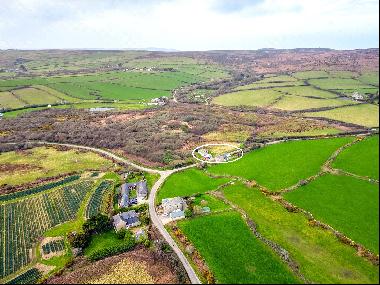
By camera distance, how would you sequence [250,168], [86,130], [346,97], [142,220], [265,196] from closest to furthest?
1. [142,220]
2. [265,196]
3. [250,168]
4. [86,130]
5. [346,97]

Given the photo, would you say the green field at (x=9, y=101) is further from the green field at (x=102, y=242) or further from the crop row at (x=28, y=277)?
the crop row at (x=28, y=277)

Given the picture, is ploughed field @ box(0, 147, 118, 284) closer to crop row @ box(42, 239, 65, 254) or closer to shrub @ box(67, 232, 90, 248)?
crop row @ box(42, 239, 65, 254)

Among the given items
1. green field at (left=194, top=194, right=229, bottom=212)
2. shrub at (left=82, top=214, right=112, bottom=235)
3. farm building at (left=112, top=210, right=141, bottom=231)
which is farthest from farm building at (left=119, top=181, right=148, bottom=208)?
green field at (left=194, top=194, right=229, bottom=212)

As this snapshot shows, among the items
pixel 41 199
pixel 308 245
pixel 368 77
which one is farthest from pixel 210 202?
pixel 368 77

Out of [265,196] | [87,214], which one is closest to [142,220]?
[87,214]

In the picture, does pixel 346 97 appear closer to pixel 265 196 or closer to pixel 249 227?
pixel 265 196

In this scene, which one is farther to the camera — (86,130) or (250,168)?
(86,130)
